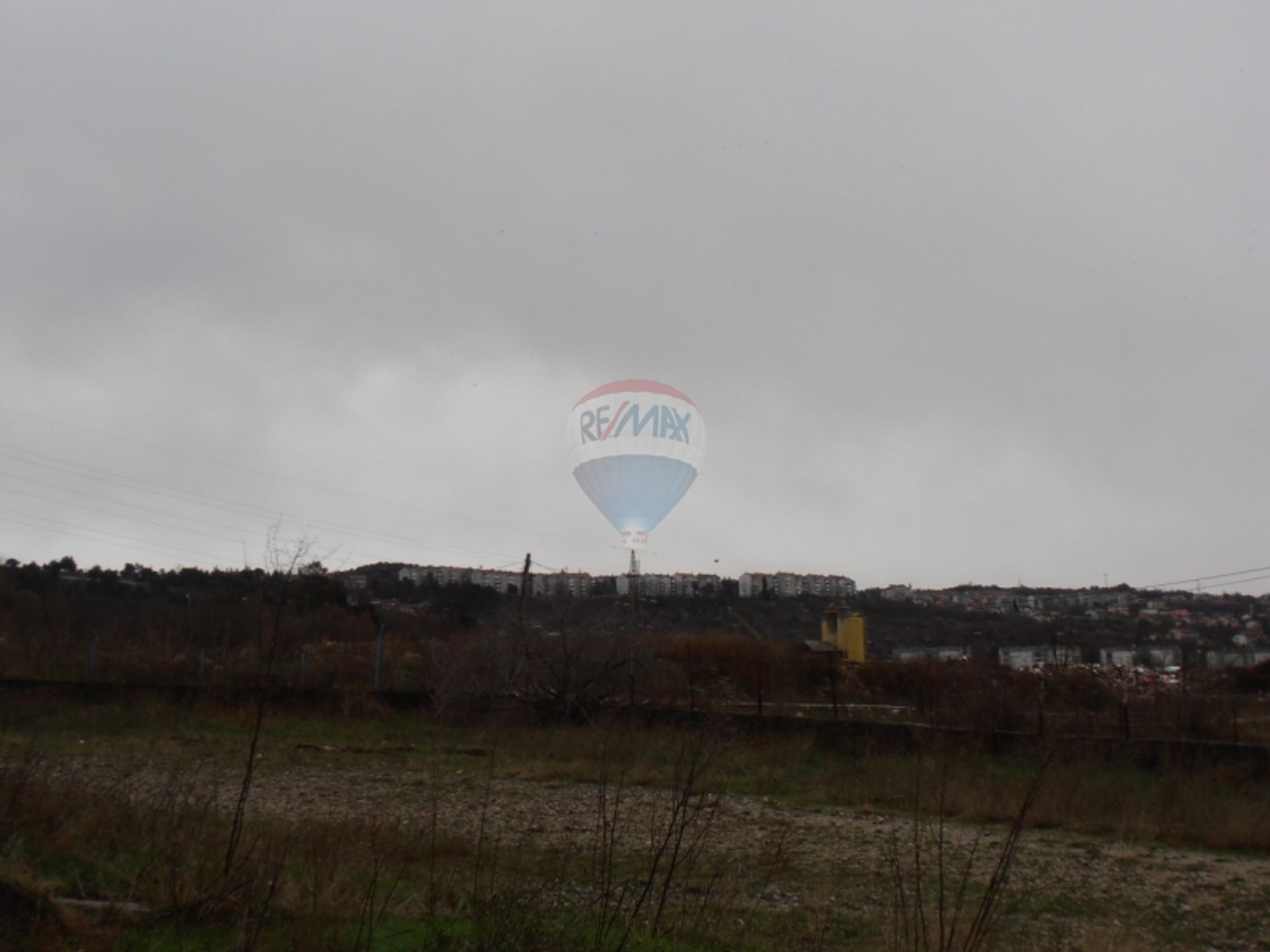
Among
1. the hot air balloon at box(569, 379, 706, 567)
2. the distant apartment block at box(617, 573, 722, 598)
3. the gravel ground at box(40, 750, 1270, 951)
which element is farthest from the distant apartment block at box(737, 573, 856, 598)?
the gravel ground at box(40, 750, 1270, 951)

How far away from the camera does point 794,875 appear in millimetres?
8727

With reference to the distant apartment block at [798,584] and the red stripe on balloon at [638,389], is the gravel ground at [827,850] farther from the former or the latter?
the distant apartment block at [798,584]

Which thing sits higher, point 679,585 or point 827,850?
point 679,585

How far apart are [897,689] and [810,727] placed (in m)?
13.1

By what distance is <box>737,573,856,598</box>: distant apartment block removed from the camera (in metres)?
94.3

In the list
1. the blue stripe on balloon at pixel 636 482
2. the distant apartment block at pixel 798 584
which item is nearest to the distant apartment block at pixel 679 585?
the distant apartment block at pixel 798 584

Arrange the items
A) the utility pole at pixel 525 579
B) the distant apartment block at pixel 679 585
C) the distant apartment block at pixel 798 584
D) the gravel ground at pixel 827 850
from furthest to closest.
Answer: the distant apartment block at pixel 798 584, the distant apartment block at pixel 679 585, the utility pole at pixel 525 579, the gravel ground at pixel 827 850

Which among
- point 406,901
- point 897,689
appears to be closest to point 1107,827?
point 406,901

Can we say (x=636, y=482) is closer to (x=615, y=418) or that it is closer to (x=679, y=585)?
(x=615, y=418)

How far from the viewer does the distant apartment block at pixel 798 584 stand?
94.3 metres

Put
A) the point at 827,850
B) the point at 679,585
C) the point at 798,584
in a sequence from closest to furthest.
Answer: the point at 827,850
the point at 679,585
the point at 798,584

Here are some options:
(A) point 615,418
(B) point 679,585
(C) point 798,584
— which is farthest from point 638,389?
(C) point 798,584

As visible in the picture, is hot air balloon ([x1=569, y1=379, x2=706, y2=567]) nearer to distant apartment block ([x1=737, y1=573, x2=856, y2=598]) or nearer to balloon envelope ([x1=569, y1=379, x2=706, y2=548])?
balloon envelope ([x1=569, y1=379, x2=706, y2=548])

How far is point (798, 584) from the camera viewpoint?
4505 inches
